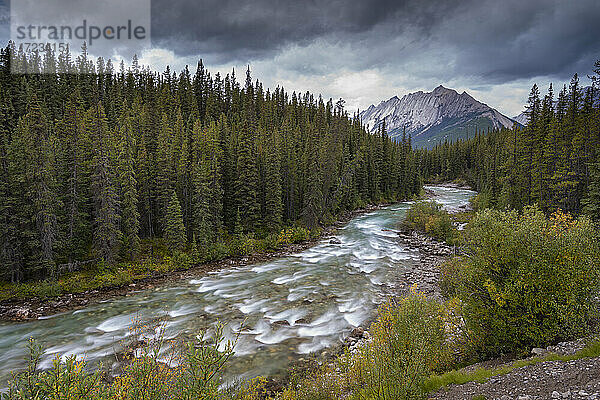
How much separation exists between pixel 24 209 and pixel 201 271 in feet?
55.6

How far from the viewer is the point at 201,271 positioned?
3319 cm

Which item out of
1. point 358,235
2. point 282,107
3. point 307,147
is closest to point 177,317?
point 358,235

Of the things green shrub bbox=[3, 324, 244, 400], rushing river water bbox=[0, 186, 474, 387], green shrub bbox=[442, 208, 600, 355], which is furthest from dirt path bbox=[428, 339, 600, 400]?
rushing river water bbox=[0, 186, 474, 387]

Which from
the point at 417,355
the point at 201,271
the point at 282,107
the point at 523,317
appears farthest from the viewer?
the point at 282,107

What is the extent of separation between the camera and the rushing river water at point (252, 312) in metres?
18.4

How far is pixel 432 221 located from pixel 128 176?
4225cm

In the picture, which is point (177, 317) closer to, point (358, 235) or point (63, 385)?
point (63, 385)

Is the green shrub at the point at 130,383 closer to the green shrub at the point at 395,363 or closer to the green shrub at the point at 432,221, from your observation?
the green shrub at the point at 395,363

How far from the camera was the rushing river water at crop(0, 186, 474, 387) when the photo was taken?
1839 cm

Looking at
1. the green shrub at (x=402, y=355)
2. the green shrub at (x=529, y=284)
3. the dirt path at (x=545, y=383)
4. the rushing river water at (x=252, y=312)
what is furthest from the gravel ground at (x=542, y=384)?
the rushing river water at (x=252, y=312)

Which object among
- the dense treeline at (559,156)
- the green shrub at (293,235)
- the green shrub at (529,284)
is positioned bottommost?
the green shrub at (293,235)

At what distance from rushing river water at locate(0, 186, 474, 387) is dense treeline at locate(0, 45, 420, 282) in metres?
7.89

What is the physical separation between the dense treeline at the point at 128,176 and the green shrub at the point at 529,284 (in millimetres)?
30292

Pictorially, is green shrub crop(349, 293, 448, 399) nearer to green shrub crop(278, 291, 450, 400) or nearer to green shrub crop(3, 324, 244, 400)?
green shrub crop(278, 291, 450, 400)
